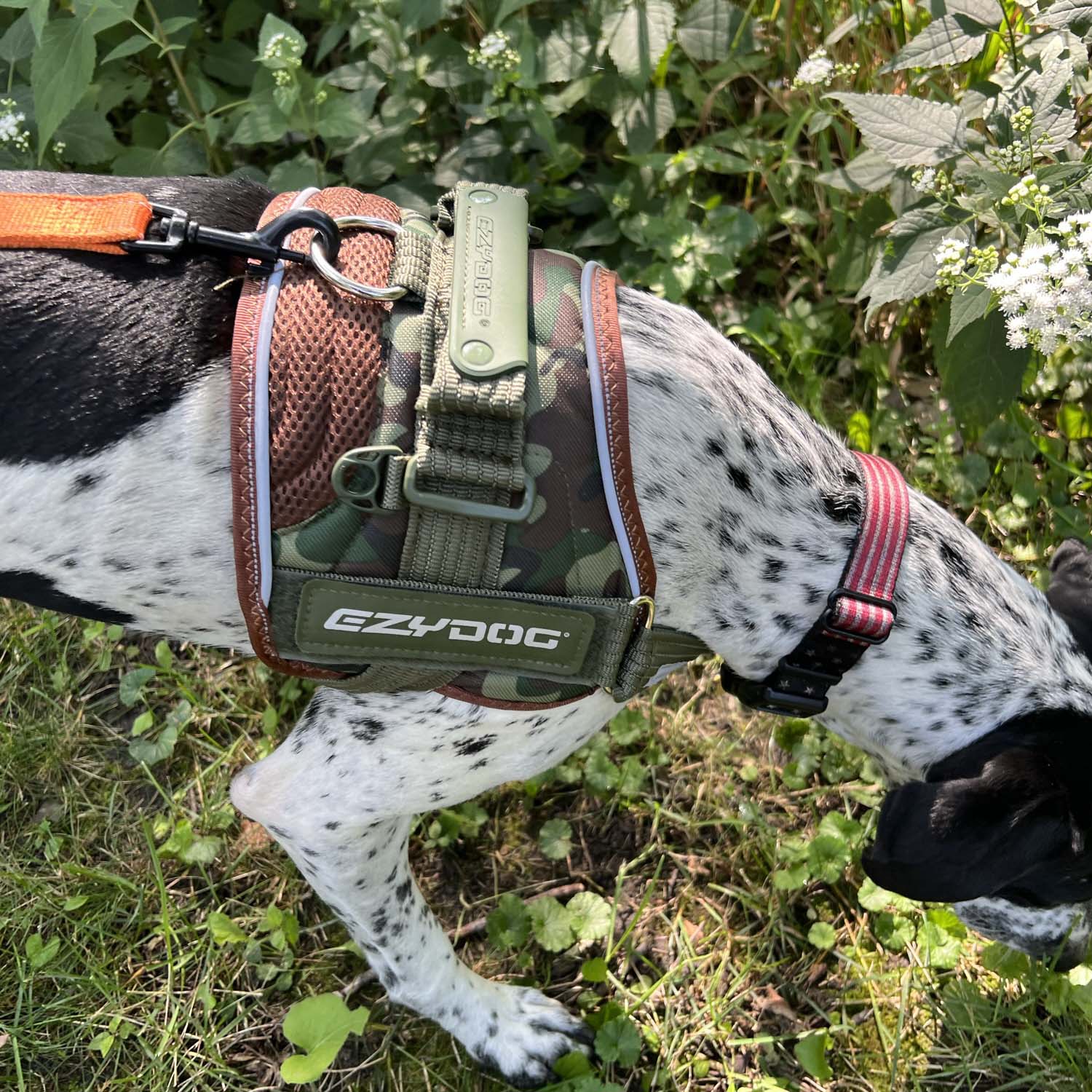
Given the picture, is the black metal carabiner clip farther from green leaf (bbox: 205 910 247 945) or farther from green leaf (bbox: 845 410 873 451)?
green leaf (bbox: 845 410 873 451)

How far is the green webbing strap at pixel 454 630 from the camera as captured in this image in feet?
5.92

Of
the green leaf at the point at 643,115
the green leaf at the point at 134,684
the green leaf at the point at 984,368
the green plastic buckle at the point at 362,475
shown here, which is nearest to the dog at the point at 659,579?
the green plastic buckle at the point at 362,475

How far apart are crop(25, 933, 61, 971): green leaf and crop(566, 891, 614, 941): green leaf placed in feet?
4.73

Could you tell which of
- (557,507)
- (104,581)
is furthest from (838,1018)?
(104,581)

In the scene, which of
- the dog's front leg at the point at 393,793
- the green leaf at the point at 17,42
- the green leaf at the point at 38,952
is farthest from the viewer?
the green leaf at the point at 17,42

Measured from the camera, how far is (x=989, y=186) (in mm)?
2516

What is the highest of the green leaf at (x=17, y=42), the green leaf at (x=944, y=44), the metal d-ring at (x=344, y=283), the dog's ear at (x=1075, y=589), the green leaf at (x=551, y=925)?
the green leaf at (x=944, y=44)

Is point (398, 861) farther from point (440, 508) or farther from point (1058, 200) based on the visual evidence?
point (1058, 200)

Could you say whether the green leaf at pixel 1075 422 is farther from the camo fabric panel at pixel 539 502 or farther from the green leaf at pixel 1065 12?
the camo fabric panel at pixel 539 502

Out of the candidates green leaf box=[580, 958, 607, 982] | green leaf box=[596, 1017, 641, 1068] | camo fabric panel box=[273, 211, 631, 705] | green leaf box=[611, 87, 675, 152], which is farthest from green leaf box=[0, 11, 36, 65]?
green leaf box=[596, 1017, 641, 1068]

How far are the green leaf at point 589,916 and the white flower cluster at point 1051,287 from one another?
186 cm

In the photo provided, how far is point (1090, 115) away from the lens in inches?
130

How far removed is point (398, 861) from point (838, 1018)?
4.39ft

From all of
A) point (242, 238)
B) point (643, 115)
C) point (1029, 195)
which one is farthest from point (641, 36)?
point (242, 238)
